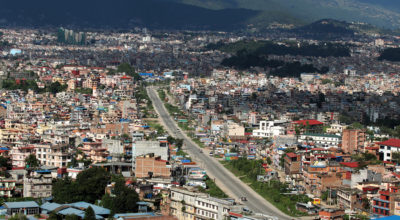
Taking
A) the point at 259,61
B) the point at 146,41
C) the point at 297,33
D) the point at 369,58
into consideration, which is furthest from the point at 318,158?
the point at 297,33

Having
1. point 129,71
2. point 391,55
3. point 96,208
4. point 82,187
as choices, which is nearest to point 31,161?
point 82,187

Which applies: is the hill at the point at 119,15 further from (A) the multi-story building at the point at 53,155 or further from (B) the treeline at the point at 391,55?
(A) the multi-story building at the point at 53,155

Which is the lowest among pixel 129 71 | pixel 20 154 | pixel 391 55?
pixel 20 154

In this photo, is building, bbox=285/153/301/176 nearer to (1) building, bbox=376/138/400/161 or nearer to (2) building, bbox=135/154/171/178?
(2) building, bbox=135/154/171/178

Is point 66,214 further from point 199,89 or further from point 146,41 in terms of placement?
point 146,41

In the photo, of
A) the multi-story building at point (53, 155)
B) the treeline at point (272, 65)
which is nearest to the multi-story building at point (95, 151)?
the multi-story building at point (53, 155)

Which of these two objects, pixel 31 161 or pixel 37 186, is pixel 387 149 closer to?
pixel 31 161

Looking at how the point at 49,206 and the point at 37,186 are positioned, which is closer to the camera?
the point at 49,206
